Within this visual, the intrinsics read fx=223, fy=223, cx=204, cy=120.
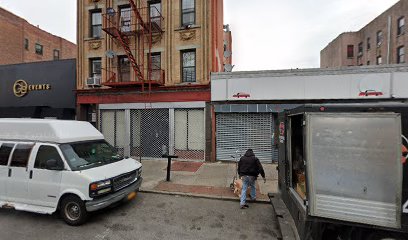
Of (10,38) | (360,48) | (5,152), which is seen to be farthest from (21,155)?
(360,48)

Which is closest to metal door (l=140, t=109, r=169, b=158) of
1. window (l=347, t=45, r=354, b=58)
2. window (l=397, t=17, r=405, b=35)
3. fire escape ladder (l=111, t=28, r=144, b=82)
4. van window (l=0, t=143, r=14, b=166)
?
fire escape ladder (l=111, t=28, r=144, b=82)

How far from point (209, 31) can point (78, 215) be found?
10902 millimetres

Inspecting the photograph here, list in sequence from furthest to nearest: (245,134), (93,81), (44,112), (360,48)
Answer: (360,48) < (44,112) < (93,81) < (245,134)

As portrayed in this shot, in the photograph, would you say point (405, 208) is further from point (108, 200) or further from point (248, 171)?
point (108, 200)

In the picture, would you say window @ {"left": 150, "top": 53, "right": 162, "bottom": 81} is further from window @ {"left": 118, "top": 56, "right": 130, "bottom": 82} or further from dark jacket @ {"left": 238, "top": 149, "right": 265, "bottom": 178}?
dark jacket @ {"left": 238, "top": 149, "right": 265, "bottom": 178}

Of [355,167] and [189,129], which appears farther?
[189,129]

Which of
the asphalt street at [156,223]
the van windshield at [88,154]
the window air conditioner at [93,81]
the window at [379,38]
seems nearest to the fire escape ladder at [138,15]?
the window air conditioner at [93,81]

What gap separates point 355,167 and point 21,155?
25.2ft

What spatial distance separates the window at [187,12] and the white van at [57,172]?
9.39m

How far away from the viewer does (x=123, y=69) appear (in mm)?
14312

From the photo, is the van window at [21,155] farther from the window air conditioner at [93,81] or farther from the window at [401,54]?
the window at [401,54]

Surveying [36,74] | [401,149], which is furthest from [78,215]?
[36,74]

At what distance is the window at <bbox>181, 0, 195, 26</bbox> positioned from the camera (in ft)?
43.4

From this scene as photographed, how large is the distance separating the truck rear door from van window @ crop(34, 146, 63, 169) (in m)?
5.89
